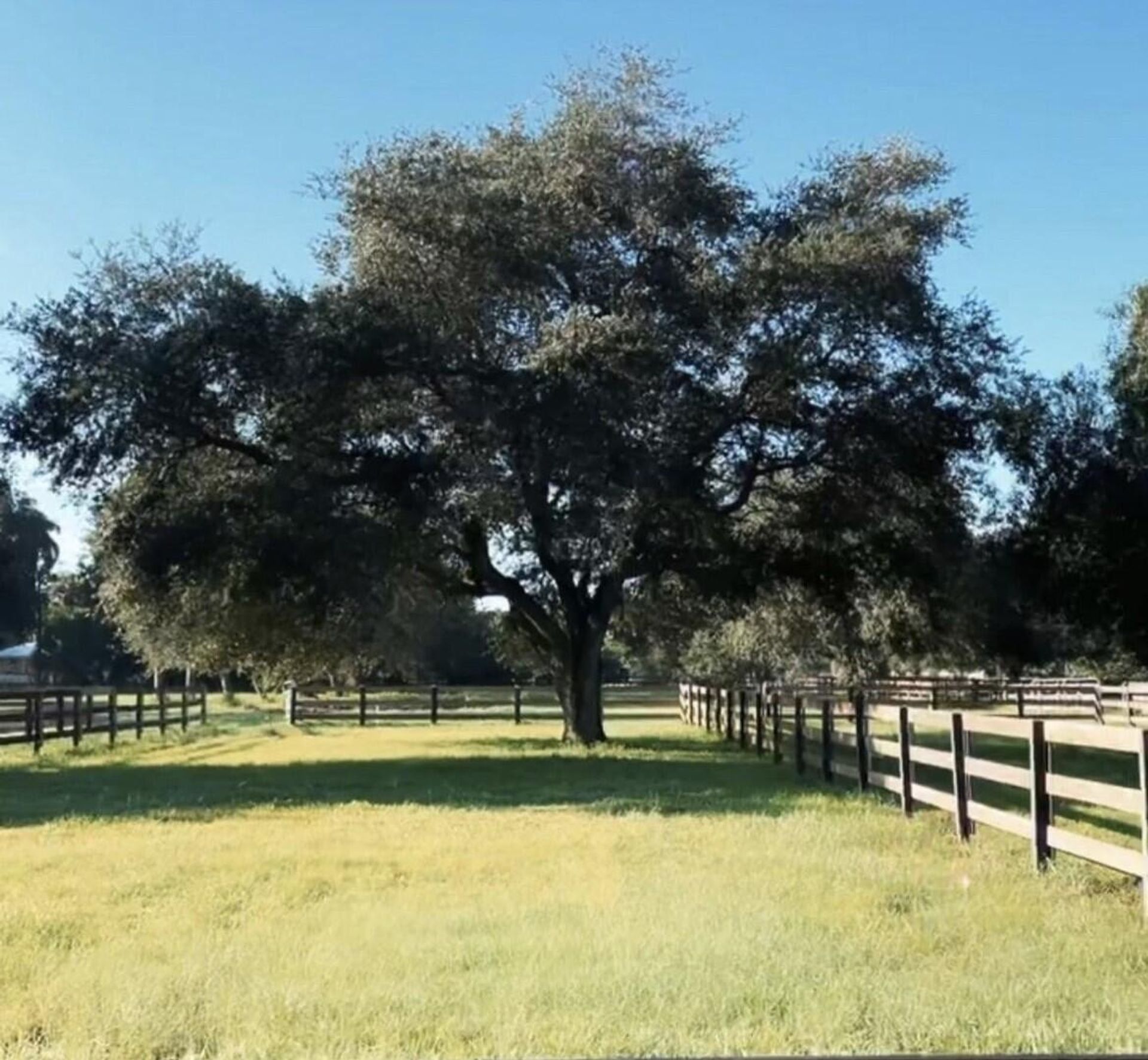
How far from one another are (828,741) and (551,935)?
8.97 metres

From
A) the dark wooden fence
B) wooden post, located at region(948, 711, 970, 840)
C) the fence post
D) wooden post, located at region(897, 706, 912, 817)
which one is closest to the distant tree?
the dark wooden fence

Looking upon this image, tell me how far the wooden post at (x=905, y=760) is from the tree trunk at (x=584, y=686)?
13.5m

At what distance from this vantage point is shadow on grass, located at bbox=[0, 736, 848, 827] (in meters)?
12.6

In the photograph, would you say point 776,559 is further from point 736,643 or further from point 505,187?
point 736,643

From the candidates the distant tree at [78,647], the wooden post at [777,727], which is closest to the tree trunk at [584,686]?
the wooden post at [777,727]

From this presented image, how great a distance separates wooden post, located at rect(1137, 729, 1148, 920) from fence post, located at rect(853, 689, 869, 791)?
245 inches

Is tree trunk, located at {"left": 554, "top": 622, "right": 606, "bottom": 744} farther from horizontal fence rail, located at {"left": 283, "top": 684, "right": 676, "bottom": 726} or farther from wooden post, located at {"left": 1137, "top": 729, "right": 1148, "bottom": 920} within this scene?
wooden post, located at {"left": 1137, "top": 729, "right": 1148, "bottom": 920}

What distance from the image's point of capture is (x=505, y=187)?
2139cm

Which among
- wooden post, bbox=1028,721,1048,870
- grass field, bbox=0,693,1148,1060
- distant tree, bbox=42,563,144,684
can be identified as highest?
distant tree, bbox=42,563,144,684

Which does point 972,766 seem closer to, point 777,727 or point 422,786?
point 422,786

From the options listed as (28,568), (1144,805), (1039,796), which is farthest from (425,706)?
(28,568)

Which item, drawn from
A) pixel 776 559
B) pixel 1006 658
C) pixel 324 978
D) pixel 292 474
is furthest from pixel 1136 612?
pixel 324 978

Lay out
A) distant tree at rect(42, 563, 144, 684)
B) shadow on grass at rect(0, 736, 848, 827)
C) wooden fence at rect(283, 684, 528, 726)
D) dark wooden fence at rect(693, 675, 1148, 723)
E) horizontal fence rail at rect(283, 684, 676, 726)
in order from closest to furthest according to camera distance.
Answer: shadow on grass at rect(0, 736, 848, 827) < dark wooden fence at rect(693, 675, 1148, 723) < wooden fence at rect(283, 684, 528, 726) < horizontal fence rail at rect(283, 684, 676, 726) < distant tree at rect(42, 563, 144, 684)

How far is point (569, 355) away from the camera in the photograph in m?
20.0
